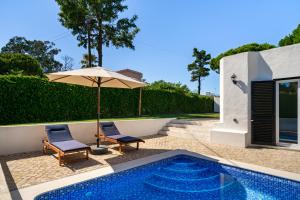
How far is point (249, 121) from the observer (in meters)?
10.8

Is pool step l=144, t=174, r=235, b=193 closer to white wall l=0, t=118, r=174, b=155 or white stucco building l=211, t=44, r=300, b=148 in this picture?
white stucco building l=211, t=44, r=300, b=148

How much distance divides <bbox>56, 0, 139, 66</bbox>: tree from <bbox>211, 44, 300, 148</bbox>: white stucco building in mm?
16046

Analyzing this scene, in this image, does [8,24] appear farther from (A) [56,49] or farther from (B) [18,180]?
(A) [56,49]

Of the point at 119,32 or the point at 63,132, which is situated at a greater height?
the point at 119,32

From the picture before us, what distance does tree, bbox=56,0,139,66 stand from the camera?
22.6 metres

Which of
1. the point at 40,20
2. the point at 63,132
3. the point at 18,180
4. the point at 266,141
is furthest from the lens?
the point at 40,20

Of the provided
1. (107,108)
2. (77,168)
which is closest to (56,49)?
(107,108)

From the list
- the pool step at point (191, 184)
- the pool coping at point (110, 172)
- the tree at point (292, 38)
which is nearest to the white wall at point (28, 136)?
the pool coping at point (110, 172)

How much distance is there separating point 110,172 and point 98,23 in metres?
20.8

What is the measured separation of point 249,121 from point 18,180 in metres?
10.3

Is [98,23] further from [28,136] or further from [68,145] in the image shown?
[68,145]

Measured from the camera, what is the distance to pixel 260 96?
10680 millimetres

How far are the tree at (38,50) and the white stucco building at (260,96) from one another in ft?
190

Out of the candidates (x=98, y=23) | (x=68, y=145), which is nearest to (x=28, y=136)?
(x=68, y=145)
